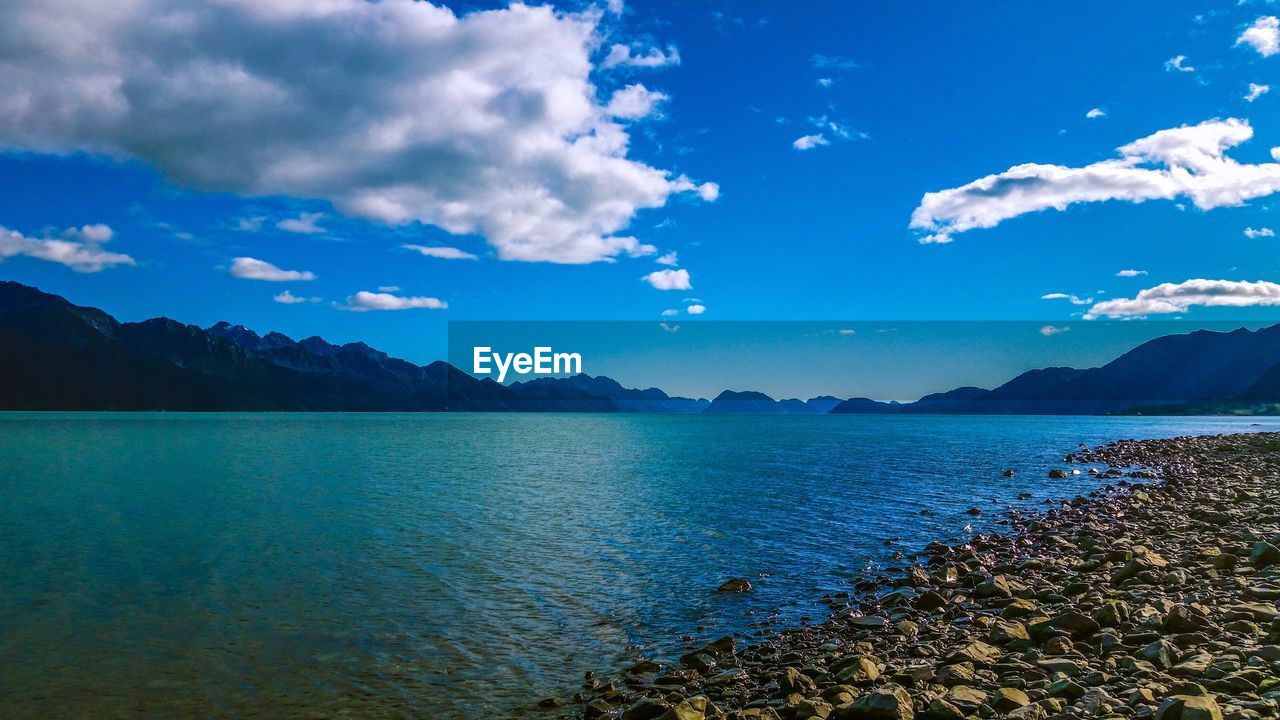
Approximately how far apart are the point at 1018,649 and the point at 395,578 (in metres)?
17.7

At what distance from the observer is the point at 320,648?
50.8 feet

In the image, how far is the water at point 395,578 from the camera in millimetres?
13617

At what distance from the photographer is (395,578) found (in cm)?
2203

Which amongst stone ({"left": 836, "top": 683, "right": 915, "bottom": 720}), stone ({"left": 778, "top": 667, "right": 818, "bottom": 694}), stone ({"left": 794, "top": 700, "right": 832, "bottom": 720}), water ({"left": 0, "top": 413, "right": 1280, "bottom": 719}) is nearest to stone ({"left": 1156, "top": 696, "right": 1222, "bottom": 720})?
stone ({"left": 836, "top": 683, "right": 915, "bottom": 720})

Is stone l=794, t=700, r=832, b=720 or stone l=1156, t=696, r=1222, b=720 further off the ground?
stone l=1156, t=696, r=1222, b=720

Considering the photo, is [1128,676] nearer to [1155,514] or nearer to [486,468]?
[1155,514]

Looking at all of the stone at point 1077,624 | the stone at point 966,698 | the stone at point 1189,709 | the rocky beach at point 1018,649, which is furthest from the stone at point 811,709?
the stone at point 1077,624

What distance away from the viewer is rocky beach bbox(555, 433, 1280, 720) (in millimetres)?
10078

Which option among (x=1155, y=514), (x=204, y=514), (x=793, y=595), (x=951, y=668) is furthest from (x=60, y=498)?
(x=1155, y=514)

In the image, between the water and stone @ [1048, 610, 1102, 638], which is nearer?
stone @ [1048, 610, 1102, 638]

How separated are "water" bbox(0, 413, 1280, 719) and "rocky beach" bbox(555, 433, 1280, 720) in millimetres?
1767

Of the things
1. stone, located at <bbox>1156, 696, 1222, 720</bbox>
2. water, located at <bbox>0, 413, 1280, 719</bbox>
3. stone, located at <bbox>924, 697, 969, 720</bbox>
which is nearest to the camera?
stone, located at <bbox>1156, 696, 1222, 720</bbox>

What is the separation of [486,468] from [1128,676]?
57.5 m

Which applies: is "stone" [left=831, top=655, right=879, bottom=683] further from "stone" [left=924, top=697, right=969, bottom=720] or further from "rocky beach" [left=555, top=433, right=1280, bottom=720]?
"stone" [left=924, top=697, right=969, bottom=720]
